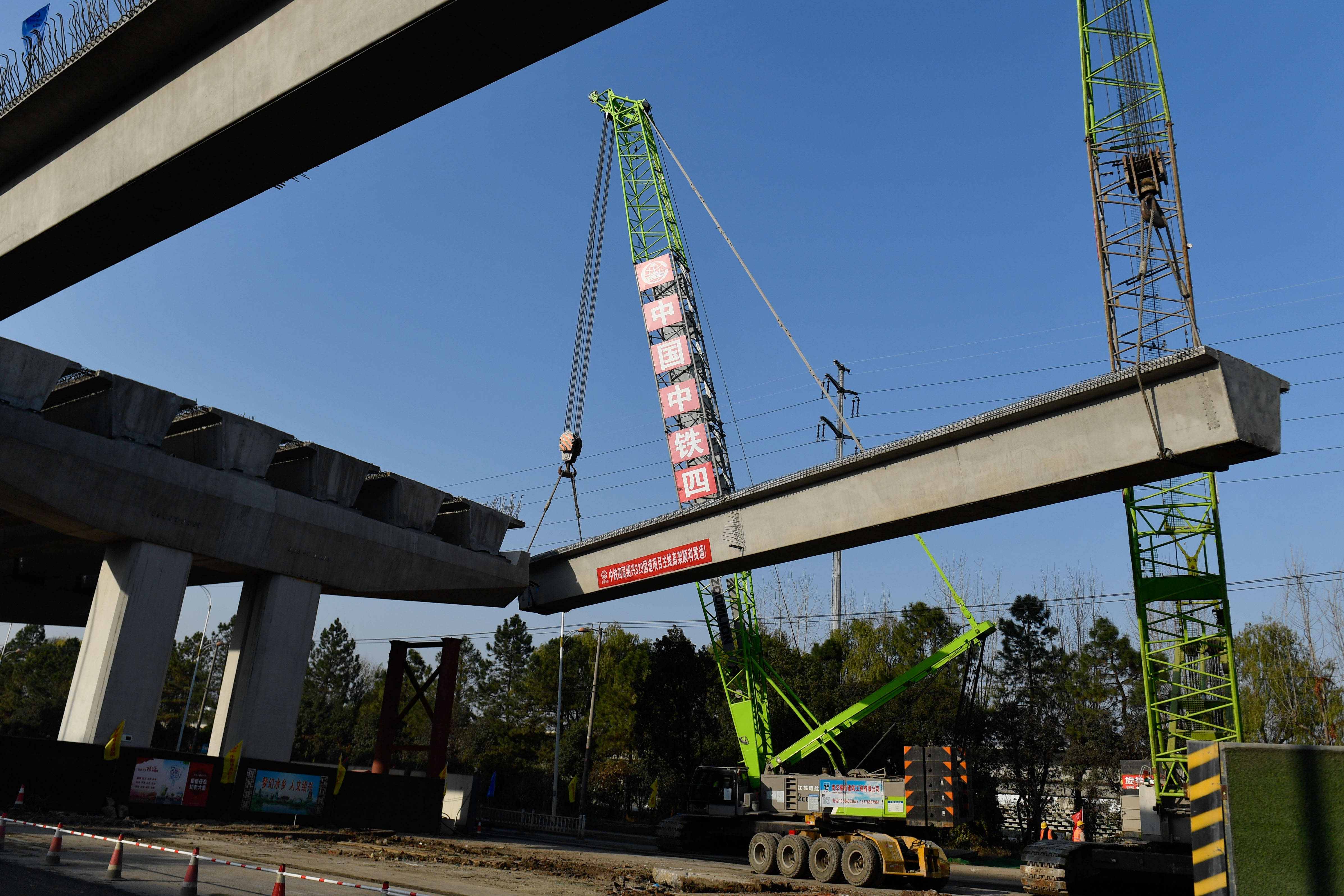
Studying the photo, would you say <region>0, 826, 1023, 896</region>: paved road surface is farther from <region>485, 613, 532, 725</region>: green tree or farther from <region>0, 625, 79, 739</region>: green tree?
<region>0, 625, 79, 739</region>: green tree

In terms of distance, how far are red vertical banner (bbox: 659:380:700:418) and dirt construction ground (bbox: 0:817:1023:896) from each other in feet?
67.5

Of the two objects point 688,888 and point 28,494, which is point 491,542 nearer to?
point 28,494

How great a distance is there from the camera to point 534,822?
4403cm

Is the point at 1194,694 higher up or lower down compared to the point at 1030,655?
lower down

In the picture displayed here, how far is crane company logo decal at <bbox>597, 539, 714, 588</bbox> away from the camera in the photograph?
1017 inches

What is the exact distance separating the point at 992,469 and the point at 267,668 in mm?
22546

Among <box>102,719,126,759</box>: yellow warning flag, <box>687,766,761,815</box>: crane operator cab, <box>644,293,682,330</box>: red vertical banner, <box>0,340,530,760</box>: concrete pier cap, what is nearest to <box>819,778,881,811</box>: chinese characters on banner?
<box>687,766,761,815</box>: crane operator cab

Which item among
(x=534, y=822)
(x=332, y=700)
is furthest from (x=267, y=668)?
(x=332, y=700)

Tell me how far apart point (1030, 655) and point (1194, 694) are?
29.9m

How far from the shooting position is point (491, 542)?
33.5m

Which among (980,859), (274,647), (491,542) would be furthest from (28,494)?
(980,859)

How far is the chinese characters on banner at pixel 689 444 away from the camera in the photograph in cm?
4034

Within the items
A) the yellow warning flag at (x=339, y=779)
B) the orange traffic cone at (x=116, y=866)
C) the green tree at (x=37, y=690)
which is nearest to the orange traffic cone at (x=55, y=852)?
the orange traffic cone at (x=116, y=866)

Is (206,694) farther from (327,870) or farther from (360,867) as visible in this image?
(327,870)
